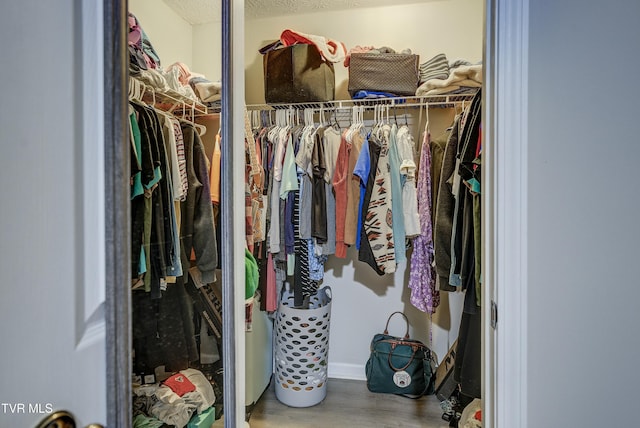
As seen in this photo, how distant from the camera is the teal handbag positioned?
2191 mm

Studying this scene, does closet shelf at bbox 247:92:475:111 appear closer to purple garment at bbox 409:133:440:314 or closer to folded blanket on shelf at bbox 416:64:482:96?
folded blanket on shelf at bbox 416:64:482:96

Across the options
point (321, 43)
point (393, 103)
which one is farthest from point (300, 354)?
point (321, 43)

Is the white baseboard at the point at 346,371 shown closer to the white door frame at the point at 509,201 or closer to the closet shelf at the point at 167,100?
the white door frame at the point at 509,201

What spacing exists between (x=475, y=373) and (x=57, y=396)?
4.84 ft

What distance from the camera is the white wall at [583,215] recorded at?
77 centimetres

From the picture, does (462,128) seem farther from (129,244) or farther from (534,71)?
(129,244)

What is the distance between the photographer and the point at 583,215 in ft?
2.60

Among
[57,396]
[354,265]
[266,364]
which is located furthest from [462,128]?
[266,364]

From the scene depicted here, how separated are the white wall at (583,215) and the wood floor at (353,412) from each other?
136cm

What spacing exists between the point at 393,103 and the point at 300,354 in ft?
5.43

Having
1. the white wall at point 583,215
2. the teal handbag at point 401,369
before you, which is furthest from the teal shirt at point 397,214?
the white wall at point 583,215

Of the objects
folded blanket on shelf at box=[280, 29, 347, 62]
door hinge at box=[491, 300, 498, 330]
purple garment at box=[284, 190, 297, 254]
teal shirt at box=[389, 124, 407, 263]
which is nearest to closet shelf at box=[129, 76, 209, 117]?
door hinge at box=[491, 300, 498, 330]

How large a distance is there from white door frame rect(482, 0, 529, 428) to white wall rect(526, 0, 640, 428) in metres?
0.03

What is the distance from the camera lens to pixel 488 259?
2.80 feet
